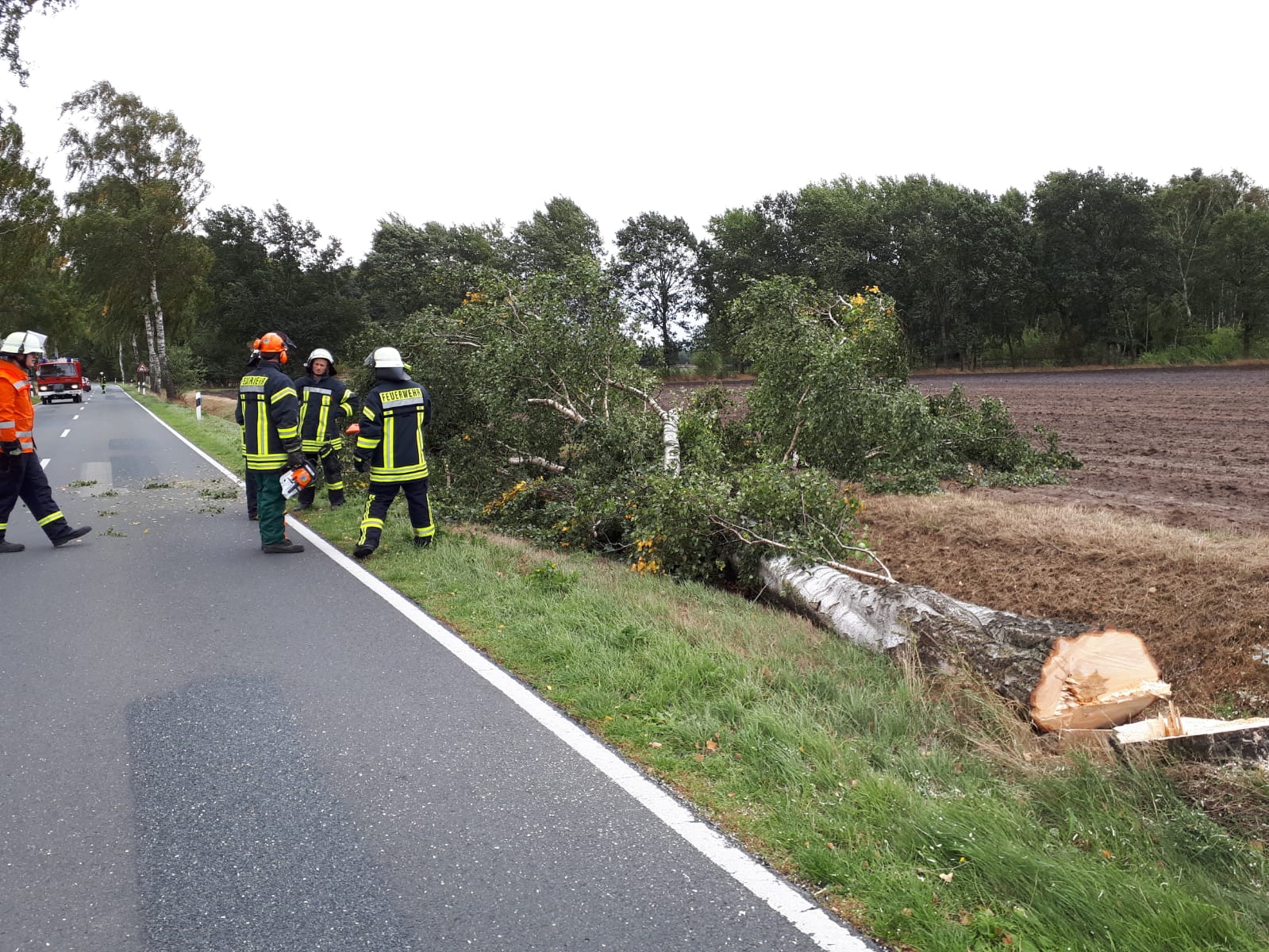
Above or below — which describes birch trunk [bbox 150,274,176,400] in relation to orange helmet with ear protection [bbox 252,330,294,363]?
above

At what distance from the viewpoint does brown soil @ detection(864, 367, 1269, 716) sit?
16.9 ft

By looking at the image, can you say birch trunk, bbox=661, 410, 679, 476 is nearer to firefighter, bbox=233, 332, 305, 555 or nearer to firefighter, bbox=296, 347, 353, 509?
firefighter, bbox=296, 347, 353, 509

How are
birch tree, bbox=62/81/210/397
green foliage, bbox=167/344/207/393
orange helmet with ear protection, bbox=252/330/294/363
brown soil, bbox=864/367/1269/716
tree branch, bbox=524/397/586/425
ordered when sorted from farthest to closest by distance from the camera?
green foliage, bbox=167/344/207/393
birch tree, bbox=62/81/210/397
tree branch, bbox=524/397/586/425
orange helmet with ear protection, bbox=252/330/294/363
brown soil, bbox=864/367/1269/716

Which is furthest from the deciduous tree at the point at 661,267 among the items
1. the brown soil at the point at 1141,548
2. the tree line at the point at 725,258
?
the brown soil at the point at 1141,548

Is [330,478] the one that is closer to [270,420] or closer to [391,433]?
[270,420]

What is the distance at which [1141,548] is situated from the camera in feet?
23.9

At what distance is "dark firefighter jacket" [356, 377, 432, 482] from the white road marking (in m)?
2.24

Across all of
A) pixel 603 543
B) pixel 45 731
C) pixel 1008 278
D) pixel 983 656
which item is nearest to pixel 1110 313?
pixel 1008 278

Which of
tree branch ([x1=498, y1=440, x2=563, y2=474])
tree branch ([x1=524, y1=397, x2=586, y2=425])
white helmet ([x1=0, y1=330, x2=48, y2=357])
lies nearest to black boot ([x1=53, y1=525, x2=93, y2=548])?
white helmet ([x1=0, y1=330, x2=48, y2=357])

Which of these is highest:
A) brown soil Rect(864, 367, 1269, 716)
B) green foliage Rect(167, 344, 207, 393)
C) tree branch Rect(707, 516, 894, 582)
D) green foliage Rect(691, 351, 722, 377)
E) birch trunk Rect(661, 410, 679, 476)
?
green foliage Rect(167, 344, 207, 393)

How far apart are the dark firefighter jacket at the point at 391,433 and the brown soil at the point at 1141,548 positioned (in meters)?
4.41

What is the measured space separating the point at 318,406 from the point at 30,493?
2937 millimetres

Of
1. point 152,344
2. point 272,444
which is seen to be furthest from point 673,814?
point 152,344

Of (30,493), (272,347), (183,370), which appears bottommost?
(30,493)
